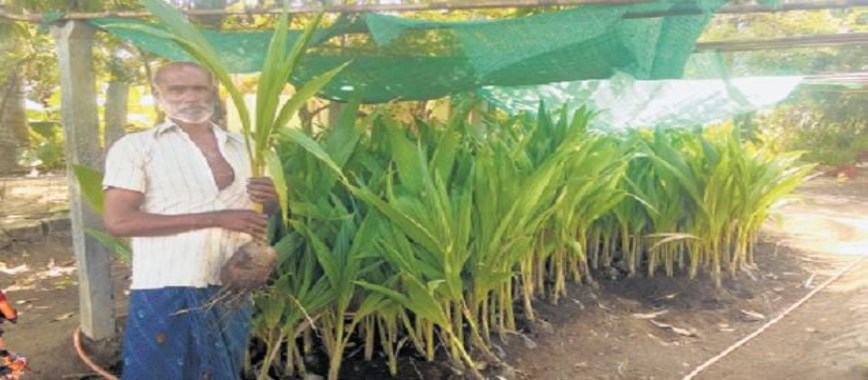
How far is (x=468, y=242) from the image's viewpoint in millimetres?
2486

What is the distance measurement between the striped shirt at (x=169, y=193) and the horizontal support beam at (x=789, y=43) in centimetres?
276

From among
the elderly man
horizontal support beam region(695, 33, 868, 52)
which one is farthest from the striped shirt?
horizontal support beam region(695, 33, 868, 52)

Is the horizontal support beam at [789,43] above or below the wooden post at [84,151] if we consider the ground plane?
above

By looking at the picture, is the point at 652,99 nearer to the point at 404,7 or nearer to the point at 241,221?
the point at 404,7

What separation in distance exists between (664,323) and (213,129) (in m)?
2.44

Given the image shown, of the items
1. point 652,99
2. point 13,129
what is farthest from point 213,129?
point 13,129

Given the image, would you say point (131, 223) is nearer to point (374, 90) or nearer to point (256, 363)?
point (256, 363)

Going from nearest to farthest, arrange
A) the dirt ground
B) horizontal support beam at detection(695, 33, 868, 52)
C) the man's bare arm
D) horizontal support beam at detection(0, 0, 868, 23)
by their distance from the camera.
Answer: the man's bare arm
horizontal support beam at detection(0, 0, 868, 23)
the dirt ground
horizontal support beam at detection(695, 33, 868, 52)

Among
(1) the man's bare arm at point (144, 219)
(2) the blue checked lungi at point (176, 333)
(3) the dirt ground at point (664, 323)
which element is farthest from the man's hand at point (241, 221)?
(3) the dirt ground at point (664, 323)

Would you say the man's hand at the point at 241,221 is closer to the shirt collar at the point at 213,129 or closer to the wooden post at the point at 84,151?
the shirt collar at the point at 213,129

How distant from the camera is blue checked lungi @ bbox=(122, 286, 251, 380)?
170 cm

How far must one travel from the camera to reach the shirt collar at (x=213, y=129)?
5.46 feet

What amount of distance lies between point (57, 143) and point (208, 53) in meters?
5.06

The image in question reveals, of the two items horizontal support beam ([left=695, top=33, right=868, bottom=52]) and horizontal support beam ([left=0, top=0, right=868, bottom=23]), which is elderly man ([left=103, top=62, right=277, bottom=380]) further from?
horizontal support beam ([left=695, top=33, right=868, bottom=52])
